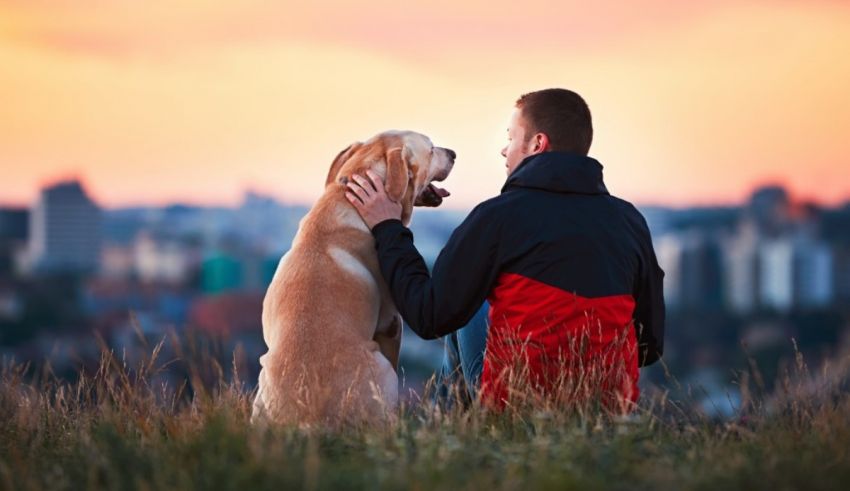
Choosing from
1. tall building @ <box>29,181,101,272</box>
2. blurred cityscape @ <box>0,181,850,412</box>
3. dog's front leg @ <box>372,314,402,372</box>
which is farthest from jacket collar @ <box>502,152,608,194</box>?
tall building @ <box>29,181,101,272</box>

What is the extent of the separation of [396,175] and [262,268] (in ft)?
507

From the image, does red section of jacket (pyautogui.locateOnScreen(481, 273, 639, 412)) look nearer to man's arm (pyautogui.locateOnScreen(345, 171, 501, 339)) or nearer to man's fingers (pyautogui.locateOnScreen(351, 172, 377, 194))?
man's arm (pyautogui.locateOnScreen(345, 171, 501, 339))

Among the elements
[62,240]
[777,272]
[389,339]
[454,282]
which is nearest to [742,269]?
[777,272]

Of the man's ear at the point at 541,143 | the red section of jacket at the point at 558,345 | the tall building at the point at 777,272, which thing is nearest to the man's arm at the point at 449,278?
the red section of jacket at the point at 558,345

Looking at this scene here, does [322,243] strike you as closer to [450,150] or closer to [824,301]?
[450,150]

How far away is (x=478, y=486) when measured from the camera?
3.70 meters

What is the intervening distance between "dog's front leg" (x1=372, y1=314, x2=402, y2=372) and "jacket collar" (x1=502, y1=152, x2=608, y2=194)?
2.87 feet

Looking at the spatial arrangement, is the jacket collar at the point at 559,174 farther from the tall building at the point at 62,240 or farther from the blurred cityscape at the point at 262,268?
the tall building at the point at 62,240

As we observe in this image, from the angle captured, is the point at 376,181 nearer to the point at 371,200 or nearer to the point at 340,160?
the point at 371,200

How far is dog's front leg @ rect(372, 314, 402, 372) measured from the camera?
18.5ft

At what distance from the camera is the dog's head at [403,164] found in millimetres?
5883

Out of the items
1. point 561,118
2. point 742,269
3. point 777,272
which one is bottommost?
point 777,272

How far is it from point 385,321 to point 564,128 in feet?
3.82

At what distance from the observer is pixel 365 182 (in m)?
5.80
